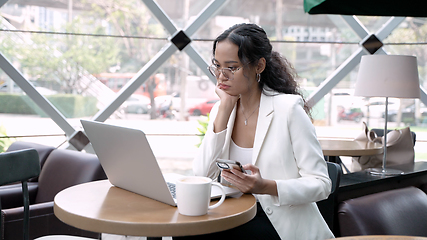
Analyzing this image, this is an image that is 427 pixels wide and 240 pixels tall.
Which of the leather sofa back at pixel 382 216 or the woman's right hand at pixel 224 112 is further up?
the woman's right hand at pixel 224 112

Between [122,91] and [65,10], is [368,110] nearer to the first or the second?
[122,91]

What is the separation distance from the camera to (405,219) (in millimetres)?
2408

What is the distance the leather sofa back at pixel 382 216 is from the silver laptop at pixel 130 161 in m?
0.81

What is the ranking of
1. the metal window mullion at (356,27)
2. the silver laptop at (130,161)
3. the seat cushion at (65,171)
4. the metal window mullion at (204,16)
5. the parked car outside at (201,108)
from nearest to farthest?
the silver laptop at (130,161) < the seat cushion at (65,171) < the metal window mullion at (204,16) < the metal window mullion at (356,27) < the parked car outside at (201,108)

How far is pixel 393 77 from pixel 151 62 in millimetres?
2857

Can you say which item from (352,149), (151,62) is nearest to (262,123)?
(352,149)

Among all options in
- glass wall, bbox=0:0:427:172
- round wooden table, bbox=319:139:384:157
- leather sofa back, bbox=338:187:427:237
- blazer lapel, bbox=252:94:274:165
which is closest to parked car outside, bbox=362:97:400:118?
glass wall, bbox=0:0:427:172

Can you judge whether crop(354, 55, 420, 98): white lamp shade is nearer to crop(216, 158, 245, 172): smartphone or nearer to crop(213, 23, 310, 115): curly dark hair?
crop(213, 23, 310, 115): curly dark hair

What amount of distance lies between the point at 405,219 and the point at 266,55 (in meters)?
1.17

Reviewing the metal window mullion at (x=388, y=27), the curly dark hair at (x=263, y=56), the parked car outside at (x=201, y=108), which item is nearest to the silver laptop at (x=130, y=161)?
the curly dark hair at (x=263, y=56)

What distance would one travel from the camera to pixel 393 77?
12.1ft

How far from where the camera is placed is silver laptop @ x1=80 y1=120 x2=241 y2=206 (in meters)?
1.60

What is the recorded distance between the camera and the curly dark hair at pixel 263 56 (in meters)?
2.14

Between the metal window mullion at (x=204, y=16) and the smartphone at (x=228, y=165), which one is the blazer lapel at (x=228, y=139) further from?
the metal window mullion at (x=204, y=16)
